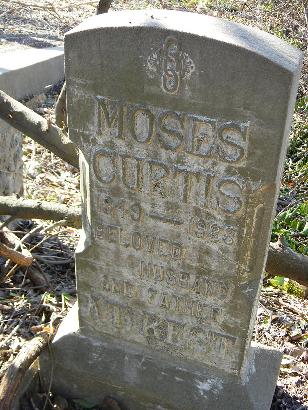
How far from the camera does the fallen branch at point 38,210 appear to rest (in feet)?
9.95

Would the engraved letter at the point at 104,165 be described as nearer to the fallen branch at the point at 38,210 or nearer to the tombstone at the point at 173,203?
the tombstone at the point at 173,203

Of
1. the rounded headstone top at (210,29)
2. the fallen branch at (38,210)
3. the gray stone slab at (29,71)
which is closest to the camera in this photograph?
the rounded headstone top at (210,29)

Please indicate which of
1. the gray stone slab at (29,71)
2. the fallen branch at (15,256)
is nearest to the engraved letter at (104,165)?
the fallen branch at (15,256)

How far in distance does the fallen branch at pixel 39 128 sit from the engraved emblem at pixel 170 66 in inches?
46.3

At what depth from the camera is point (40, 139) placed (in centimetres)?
296

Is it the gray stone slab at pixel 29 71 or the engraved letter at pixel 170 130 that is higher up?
the engraved letter at pixel 170 130

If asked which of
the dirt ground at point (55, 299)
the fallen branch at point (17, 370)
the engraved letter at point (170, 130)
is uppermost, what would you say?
the engraved letter at point (170, 130)

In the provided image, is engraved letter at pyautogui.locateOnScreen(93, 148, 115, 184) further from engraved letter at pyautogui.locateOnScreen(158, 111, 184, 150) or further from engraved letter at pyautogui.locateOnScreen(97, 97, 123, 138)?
engraved letter at pyautogui.locateOnScreen(158, 111, 184, 150)

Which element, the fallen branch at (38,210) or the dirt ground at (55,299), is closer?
the dirt ground at (55,299)

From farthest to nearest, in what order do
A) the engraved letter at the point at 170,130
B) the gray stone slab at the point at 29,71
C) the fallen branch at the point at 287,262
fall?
1. the gray stone slab at the point at 29,71
2. the fallen branch at the point at 287,262
3. the engraved letter at the point at 170,130

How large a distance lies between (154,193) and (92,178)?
29 cm

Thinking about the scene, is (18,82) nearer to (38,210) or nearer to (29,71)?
(29,71)

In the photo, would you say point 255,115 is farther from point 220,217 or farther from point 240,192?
point 220,217

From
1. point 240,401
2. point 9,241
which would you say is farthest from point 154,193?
point 9,241
